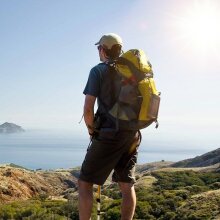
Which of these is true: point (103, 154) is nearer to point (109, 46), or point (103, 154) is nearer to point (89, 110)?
point (89, 110)

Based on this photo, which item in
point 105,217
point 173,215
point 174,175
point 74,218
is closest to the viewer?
point 74,218

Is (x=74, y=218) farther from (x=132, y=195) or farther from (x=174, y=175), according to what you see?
(x=174, y=175)

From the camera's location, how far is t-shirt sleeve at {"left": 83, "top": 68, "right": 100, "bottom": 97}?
544 cm

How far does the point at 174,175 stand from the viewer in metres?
57.8

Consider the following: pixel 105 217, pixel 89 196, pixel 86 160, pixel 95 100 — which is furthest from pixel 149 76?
pixel 105 217

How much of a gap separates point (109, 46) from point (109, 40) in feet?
0.25

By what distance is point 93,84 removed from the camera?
17.9ft

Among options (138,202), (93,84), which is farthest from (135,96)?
(138,202)

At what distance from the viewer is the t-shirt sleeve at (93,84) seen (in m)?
5.44

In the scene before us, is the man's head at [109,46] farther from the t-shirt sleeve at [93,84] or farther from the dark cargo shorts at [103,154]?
the dark cargo shorts at [103,154]

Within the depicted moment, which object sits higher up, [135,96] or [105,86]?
[105,86]

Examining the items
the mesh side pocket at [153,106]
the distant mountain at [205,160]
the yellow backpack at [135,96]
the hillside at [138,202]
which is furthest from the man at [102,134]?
the distant mountain at [205,160]

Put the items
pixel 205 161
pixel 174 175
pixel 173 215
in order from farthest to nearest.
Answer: pixel 205 161
pixel 174 175
pixel 173 215

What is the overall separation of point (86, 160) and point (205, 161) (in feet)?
339
